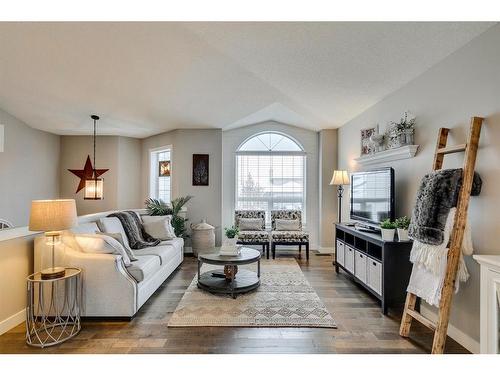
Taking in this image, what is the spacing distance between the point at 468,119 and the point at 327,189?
359cm

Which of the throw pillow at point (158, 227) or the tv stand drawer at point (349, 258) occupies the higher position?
the throw pillow at point (158, 227)

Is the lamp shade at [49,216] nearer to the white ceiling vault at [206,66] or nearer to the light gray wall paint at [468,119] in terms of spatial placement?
the white ceiling vault at [206,66]

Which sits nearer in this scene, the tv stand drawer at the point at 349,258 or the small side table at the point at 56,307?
the small side table at the point at 56,307

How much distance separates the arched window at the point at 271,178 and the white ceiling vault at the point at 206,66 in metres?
1.30

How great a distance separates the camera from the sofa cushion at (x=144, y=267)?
288 cm

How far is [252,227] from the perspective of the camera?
226 inches

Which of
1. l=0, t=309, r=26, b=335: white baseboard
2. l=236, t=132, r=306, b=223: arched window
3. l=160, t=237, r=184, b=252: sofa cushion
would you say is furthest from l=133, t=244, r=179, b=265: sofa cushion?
l=236, t=132, r=306, b=223: arched window

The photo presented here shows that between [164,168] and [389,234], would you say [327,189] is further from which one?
[164,168]

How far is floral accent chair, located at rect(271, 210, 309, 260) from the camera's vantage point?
5344mm

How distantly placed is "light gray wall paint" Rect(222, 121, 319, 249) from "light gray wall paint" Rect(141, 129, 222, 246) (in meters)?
0.54

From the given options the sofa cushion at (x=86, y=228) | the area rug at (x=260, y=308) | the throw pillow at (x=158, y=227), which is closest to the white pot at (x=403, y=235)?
the area rug at (x=260, y=308)

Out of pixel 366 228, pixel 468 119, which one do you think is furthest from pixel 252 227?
pixel 468 119
